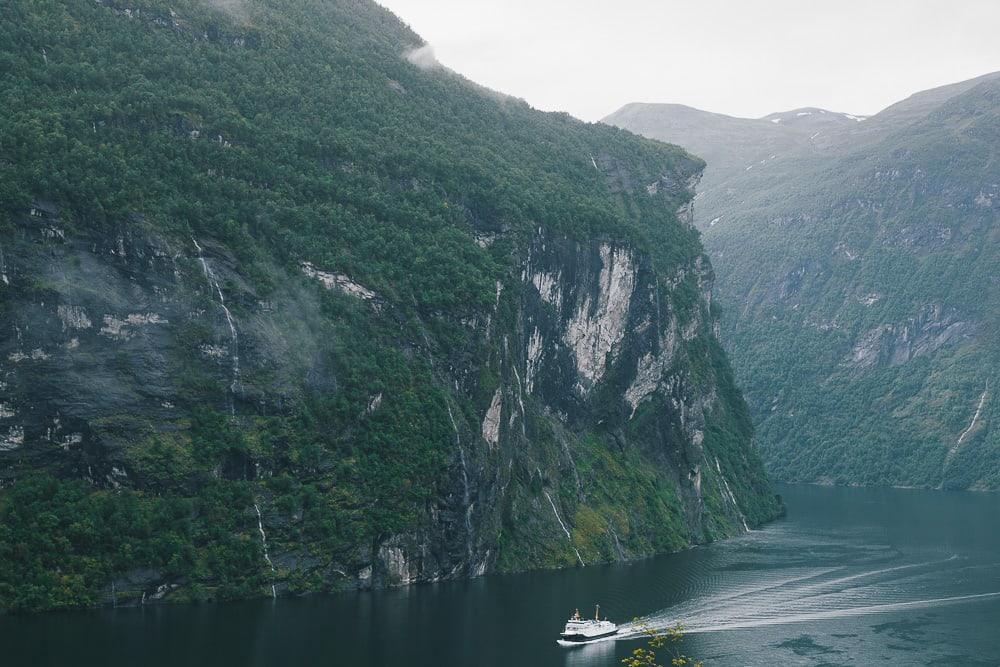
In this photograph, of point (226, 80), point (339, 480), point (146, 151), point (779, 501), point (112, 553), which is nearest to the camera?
point (112, 553)

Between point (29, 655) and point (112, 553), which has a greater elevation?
point (112, 553)

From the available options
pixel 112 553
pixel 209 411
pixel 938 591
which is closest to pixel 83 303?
pixel 209 411

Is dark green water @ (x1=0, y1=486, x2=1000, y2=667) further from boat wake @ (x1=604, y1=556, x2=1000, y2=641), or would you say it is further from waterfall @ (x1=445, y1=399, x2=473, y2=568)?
waterfall @ (x1=445, y1=399, x2=473, y2=568)

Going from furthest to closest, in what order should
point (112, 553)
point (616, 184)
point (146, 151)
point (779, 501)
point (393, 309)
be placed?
point (779, 501)
point (616, 184)
point (393, 309)
point (146, 151)
point (112, 553)

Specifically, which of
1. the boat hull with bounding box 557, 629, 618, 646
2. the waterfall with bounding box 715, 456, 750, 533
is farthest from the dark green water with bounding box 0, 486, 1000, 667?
the waterfall with bounding box 715, 456, 750, 533

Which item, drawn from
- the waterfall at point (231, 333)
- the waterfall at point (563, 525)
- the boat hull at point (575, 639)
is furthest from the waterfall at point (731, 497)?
the waterfall at point (231, 333)

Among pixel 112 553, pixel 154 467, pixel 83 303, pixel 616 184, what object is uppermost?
pixel 616 184

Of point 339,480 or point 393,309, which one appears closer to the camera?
point 339,480

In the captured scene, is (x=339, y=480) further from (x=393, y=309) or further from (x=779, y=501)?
(x=779, y=501)
